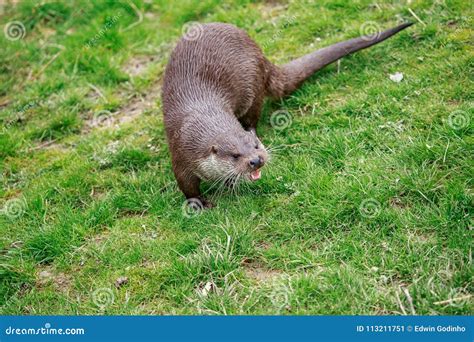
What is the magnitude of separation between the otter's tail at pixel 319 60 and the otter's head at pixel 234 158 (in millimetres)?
881

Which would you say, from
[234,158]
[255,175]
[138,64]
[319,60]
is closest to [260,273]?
[255,175]

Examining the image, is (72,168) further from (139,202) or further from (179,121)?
(179,121)

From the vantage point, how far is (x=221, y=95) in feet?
12.2

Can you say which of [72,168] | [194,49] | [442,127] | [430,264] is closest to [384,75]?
[442,127]

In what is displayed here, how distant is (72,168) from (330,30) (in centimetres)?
220

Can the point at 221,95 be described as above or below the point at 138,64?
above

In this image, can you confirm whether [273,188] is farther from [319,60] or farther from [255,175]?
[319,60]

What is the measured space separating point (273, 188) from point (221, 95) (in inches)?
27.4

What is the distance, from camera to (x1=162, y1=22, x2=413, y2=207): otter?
3.30m

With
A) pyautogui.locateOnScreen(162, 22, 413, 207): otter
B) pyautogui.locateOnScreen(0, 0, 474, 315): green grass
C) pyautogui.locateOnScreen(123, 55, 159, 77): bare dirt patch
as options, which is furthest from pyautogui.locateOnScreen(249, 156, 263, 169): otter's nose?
pyautogui.locateOnScreen(123, 55, 159, 77): bare dirt patch

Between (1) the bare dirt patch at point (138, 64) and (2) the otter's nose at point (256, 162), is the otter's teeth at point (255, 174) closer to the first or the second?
(2) the otter's nose at point (256, 162)

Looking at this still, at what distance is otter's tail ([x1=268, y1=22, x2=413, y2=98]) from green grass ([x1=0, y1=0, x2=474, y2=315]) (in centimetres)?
10

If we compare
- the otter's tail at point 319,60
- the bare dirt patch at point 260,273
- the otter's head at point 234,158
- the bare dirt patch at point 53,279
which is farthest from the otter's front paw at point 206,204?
the otter's tail at point 319,60

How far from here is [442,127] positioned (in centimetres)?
343
